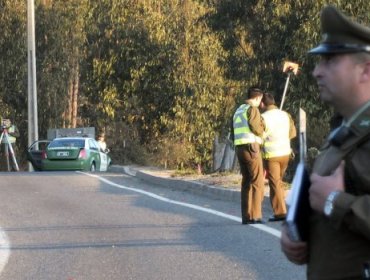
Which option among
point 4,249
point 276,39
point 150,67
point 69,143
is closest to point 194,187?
point 276,39

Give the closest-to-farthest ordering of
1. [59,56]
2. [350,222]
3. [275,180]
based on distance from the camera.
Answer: [350,222], [275,180], [59,56]

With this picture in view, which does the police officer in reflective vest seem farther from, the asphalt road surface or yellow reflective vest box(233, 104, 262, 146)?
the asphalt road surface

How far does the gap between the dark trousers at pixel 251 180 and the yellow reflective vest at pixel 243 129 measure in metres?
0.07

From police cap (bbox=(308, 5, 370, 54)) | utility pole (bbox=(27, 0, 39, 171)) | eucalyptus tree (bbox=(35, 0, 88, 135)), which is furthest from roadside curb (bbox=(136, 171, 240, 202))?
eucalyptus tree (bbox=(35, 0, 88, 135))

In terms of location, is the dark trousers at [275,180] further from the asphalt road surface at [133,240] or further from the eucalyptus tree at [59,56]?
the eucalyptus tree at [59,56]

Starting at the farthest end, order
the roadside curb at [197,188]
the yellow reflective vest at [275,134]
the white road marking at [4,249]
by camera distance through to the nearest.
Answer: the roadside curb at [197,188]
the yellow reflective vest at [275,134]
the white road marking at [4,249]

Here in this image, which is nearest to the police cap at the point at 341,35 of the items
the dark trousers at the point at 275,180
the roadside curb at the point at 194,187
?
the dark trousers at the point at 275,180

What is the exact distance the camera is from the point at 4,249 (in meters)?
10.8

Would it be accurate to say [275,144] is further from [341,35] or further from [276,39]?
[276,39]

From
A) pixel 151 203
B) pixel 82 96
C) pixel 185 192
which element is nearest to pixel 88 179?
pixel 185 192

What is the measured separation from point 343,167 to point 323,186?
0.09 meters

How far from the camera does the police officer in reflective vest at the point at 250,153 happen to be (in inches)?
473

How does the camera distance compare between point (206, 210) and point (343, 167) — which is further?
point (206, 210)

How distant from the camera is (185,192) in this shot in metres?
18.1
